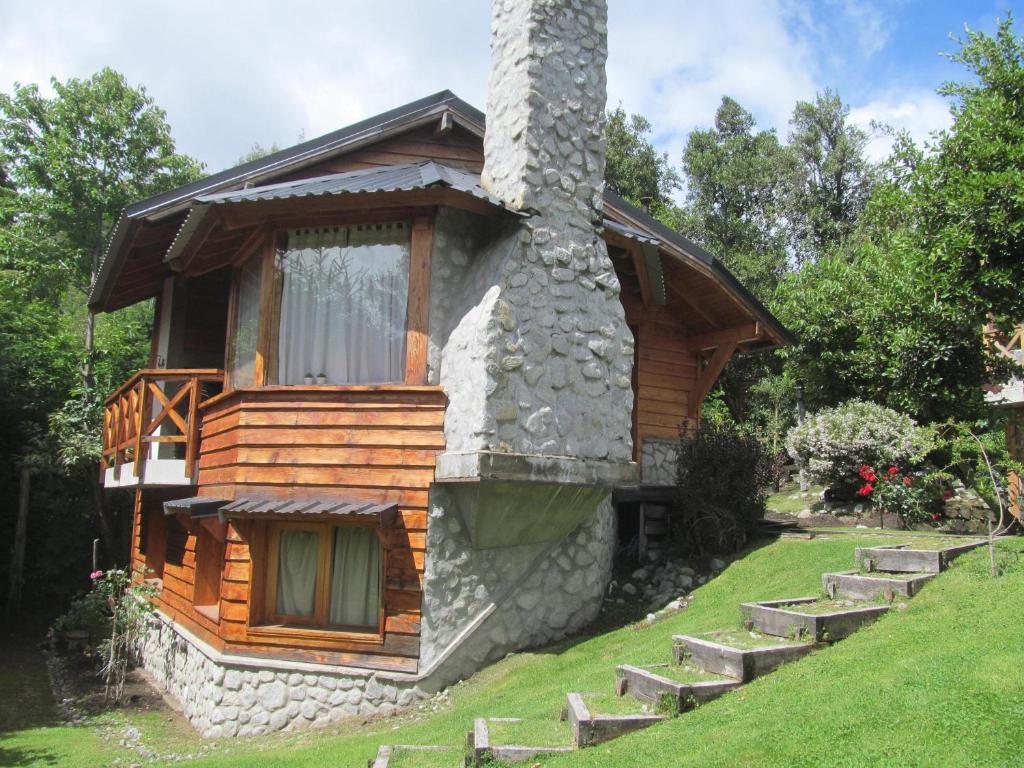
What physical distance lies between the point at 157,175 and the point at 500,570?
20.3m

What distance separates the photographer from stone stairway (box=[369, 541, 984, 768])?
5.27 meters

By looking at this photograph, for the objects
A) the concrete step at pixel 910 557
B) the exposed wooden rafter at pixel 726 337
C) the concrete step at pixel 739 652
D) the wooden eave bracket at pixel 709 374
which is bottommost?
the concrete step at pixel 739 652

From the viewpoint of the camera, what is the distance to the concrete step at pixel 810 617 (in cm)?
611

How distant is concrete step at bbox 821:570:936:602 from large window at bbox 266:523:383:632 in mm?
4495

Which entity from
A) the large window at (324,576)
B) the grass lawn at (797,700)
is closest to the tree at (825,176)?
the grass lawn at (797,700)

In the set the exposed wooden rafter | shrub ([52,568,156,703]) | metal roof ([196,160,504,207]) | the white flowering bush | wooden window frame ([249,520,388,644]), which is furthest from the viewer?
the white flowering bush

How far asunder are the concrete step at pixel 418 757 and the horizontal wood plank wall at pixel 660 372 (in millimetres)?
6903

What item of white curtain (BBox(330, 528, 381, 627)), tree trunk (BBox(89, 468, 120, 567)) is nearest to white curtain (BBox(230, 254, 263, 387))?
white curtain (BBox(330, 528, 381, 627))

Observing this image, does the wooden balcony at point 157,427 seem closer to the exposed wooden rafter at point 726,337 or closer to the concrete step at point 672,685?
the concrete step at point 672,685

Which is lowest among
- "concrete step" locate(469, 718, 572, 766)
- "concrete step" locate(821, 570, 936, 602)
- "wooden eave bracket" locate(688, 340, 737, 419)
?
"concrete step" locate(469, 718, 572, 766)

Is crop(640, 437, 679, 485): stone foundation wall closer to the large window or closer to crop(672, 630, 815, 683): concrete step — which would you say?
the large window

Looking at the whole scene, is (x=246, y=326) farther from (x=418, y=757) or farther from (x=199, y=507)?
(x=418, y=757)

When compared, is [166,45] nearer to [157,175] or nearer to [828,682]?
[157,175]

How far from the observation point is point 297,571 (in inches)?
342
